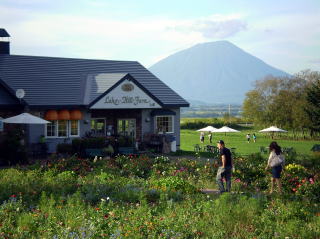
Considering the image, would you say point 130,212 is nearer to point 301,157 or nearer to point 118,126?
point 301,157

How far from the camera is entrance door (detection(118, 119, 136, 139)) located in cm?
3019

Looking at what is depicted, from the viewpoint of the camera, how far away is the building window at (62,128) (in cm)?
2819

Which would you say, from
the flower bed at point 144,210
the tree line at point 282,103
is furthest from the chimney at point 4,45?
the tree line at point 282,103

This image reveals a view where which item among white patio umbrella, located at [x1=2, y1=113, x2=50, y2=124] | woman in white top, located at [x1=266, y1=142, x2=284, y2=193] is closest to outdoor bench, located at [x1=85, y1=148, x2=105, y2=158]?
white patio umbrella, located at [x1=2, y1=113, x2=50, y2=124]

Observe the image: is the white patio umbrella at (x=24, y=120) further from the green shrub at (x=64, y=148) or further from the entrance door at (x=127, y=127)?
the entrance door at (x=127, y=127)

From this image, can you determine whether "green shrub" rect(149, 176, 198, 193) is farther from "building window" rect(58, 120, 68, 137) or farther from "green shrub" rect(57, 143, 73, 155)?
"building window" rect(58, 120, 68, 137)

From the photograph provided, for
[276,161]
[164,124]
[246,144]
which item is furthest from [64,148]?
[246,144]

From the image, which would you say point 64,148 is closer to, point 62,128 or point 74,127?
point 62,128

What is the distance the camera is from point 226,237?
8.61 m

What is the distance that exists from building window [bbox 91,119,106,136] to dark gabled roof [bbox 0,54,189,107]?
1.75m

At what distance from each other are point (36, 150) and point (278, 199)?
18.4 metres

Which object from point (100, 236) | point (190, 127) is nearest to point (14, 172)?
point (100, 236)

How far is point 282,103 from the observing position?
206 feet

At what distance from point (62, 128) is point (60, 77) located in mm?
3997
